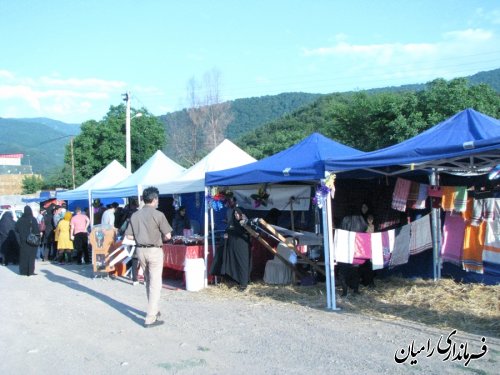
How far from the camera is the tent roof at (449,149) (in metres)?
6.09

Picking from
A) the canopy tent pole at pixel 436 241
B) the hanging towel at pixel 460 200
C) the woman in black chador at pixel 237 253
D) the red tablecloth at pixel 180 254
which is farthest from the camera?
the red tablecloth at pixel 180 254

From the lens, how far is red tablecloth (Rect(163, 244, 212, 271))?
10.4m

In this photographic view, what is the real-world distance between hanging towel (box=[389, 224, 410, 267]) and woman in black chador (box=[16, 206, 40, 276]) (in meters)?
8.95

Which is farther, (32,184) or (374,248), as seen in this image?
(32,184)

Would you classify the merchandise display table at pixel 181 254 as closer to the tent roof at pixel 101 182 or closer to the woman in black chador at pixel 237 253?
the woman in black chador at pixel 237 253

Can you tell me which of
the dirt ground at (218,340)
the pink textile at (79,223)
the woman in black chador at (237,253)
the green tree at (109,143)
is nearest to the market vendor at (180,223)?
the woman in black chador at (237,253)

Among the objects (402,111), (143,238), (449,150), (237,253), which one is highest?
(402,111)

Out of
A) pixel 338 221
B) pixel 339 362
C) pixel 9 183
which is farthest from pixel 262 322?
pixel 9 183

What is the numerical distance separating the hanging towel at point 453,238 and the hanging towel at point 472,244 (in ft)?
0.41

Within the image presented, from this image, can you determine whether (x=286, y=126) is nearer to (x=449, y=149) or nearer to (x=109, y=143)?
(x=109, y=143)

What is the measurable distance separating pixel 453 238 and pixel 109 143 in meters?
33.0

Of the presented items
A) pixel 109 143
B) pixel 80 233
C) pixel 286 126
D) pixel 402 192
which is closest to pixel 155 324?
pixel 402 192

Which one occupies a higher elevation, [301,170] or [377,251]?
[301,170]

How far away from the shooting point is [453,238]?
855 cm
